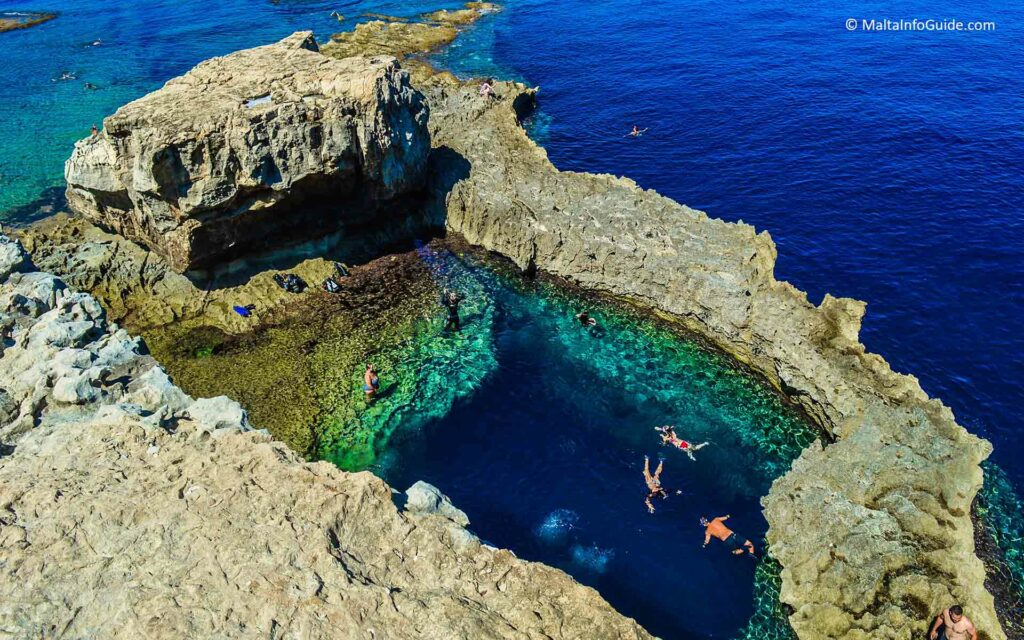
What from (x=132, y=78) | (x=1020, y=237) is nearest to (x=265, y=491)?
(x=1020, y=237)

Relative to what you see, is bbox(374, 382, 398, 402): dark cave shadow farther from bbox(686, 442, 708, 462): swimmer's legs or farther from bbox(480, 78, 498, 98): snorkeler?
bbox(480, 78, 498, 98): snorkeler

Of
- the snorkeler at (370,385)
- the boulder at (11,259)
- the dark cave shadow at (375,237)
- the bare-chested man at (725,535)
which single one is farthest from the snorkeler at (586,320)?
the boulder at (11,259)

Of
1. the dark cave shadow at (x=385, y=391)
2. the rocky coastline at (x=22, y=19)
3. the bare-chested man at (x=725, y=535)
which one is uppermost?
the rocky coastline at (x=22, y=19)

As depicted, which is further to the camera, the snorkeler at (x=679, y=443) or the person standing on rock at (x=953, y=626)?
the snorkeler at (x=679, y=443)

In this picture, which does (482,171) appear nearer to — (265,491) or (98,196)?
(98,196)

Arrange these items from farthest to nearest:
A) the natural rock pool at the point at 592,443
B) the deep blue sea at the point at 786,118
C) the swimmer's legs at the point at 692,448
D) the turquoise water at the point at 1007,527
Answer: the deep blue sea at the point at 786,118 → the swimmer's legs at the point at 692,448 → the natural rock pool at the point at 592,443 → the turquoise water at the point at 1007,527

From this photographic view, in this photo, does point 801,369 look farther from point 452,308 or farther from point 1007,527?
point 452,308

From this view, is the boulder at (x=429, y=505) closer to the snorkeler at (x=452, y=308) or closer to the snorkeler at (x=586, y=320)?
the snorkeler at (x=452, y=308)

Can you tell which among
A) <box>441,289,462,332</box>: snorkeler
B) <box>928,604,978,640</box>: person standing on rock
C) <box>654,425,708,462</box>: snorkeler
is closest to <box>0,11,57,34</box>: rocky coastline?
<box>441,289,462,332</box>: snorkeler
